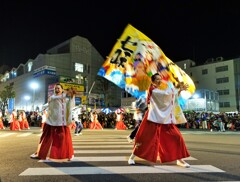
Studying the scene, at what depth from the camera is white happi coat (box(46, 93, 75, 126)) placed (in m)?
6.14

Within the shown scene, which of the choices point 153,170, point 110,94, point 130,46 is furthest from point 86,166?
point 110,94

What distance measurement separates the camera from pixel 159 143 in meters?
5.16

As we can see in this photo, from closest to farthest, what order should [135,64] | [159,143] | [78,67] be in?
[159,143]
[135,64]
[78,67]

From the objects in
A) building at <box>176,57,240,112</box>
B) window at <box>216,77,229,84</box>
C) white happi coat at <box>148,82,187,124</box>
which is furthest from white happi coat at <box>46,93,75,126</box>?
window at <box>216,77,229,84</box>

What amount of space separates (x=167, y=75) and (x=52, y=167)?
6.17 metres

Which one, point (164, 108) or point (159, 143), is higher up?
point (164, 108)

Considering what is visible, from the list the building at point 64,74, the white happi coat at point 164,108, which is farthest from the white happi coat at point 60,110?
the building at point 64,74

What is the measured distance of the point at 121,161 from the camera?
5.84m

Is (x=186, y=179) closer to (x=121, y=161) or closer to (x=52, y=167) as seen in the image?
(x=121, y=161)

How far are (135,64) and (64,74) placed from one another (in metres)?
45.6

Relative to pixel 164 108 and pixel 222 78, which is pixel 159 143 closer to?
pixel 164 108

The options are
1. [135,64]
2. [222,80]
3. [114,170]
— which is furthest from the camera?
[222,80]

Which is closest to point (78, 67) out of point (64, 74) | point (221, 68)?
point (64, 74)

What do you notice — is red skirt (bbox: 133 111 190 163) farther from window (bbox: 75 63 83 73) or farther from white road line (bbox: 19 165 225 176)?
window (bbox: 75 63 83 73)
